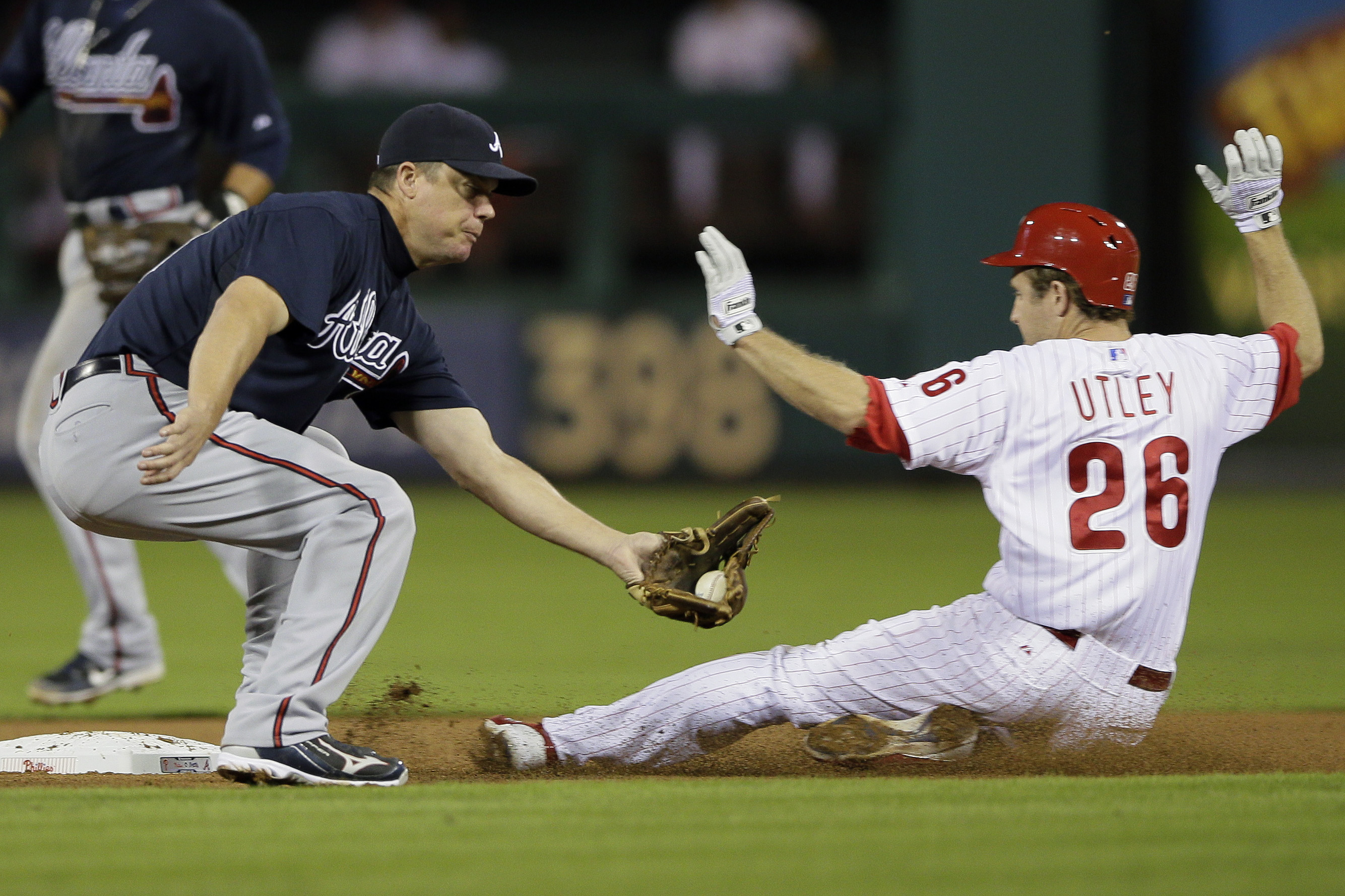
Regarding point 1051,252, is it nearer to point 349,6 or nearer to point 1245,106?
point 1245,106

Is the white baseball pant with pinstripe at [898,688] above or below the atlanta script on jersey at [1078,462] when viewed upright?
below

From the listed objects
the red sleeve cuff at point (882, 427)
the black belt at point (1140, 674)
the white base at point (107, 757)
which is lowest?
the white base at point (107, 757)

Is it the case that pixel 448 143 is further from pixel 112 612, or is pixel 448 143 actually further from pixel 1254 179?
pixel 112 612

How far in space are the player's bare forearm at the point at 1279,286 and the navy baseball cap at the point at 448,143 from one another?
1.84 m

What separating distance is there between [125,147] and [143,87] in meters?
0.20

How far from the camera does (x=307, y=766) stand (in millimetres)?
3627

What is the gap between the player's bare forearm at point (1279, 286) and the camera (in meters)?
4.15

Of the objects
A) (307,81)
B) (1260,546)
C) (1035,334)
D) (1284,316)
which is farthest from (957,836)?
(307,81)

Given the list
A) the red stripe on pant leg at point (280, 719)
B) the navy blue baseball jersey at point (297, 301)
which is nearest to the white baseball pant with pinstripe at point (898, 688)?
the red stripe on pant leg at point (280, 719)

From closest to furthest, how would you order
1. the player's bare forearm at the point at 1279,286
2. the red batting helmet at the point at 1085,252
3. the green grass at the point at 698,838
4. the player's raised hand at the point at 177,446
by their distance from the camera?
the green grass at the point at 698,838 → the player's raised hand at the point at 177,446 → the red batting helmet at the point at 1085,252 → the player's bare forearm at the point at 1279,286

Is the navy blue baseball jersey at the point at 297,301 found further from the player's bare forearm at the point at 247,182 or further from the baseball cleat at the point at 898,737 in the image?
the player's bare forearm at the point at 247,182

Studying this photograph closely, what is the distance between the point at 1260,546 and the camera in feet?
27.4

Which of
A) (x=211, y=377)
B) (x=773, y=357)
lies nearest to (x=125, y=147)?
(x=211, y=377)

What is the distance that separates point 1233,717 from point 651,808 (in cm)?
207
